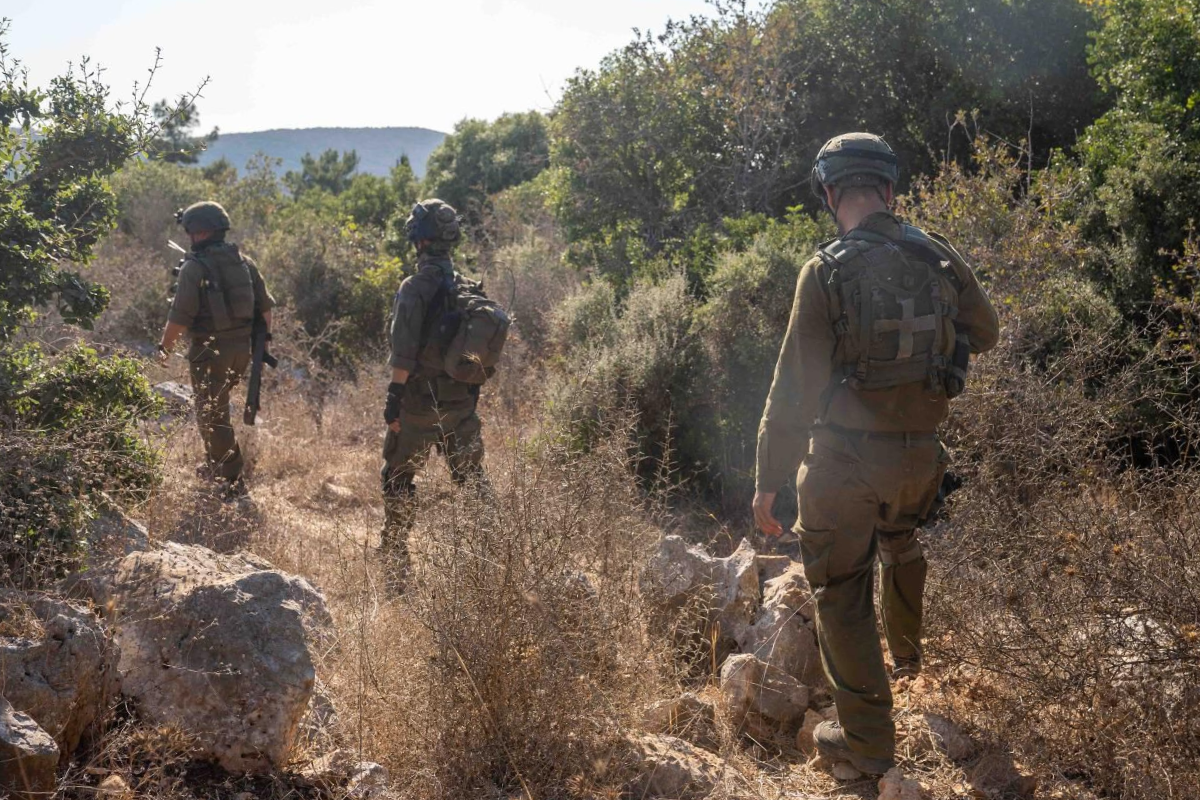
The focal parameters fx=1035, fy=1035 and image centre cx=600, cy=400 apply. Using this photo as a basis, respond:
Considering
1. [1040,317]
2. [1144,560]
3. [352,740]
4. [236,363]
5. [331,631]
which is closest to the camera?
[1144,560]

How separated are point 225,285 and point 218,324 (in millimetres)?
250

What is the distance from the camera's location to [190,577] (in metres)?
3.29

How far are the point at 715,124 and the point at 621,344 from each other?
460 centimetres

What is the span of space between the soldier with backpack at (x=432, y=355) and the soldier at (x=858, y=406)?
2167 mm

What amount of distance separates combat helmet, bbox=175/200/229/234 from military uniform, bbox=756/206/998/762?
14.5ft

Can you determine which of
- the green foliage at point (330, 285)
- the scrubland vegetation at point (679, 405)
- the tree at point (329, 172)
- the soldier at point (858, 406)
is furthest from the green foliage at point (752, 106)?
the tree at point (329, 172)

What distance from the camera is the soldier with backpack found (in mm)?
5125

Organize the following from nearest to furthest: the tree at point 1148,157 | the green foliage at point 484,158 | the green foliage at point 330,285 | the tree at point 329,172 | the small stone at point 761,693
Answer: the small stone at point 761,693 → the tree at point 1148,157 → the green foliage at point 330,285 → the green foliage at point 484,158 → the tree at point 329,172

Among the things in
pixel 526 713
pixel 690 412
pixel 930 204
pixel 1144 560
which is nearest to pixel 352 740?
pixel 526 713

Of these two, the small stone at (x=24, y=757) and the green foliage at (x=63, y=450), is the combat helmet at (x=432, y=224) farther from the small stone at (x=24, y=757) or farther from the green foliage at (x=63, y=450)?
the small stone at (x=24, y=757)

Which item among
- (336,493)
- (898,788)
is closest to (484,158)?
(336,493)

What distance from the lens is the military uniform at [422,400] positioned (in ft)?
16.8

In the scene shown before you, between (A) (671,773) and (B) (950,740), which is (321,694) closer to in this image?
(A) (671,773)

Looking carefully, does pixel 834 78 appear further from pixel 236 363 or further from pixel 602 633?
pixel 602 633
